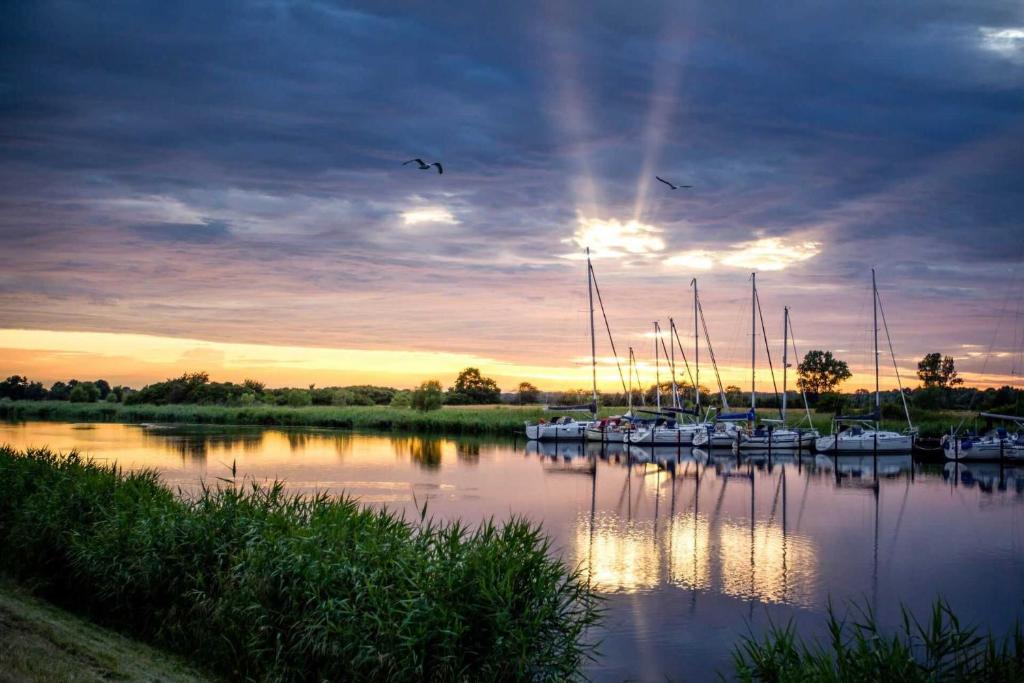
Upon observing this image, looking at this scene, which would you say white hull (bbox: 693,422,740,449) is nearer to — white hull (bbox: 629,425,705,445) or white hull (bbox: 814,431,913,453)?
white hull (bbox: 629,425,705,445)

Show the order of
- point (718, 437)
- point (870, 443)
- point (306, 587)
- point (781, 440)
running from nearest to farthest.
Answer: point (306, 587)
point (870, 443)
point (781, 440)
point (718, 437)

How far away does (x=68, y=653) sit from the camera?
12.0m

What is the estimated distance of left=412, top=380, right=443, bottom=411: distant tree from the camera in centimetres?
10131

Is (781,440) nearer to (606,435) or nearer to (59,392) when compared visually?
(606,435)

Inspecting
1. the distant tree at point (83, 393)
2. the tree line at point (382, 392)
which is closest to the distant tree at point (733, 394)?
the tree line at point (382, 392)

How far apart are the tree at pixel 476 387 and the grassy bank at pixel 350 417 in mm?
28088

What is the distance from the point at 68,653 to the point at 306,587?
Answer: 344 centimetres

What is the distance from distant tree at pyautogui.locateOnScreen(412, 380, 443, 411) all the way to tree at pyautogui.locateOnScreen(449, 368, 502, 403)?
29166 millimetres

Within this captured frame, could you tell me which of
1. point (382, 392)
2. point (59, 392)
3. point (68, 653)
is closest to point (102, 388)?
point (59, 392)

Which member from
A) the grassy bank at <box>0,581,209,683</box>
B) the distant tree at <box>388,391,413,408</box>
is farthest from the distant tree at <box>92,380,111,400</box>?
the grassy bank at <box>0,581,209,683</box>

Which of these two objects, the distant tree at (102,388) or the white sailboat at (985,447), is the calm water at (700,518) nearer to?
the white sailboat at (985,447)

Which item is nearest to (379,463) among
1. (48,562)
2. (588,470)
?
(588,470)

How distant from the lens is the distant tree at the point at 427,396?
332ft

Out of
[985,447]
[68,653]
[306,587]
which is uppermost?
[306,587]
